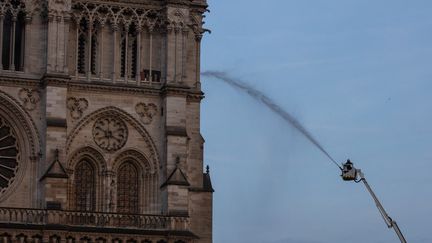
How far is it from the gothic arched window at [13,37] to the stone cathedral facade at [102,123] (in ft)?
0.17

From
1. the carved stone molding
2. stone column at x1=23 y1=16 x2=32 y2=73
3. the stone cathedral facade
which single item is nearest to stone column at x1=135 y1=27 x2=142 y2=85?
the stone cathedral facade

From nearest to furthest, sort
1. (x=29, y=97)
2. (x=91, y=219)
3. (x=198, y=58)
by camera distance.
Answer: (x=91, y=219) < (x=29, y=97) < (x=198, y=58)

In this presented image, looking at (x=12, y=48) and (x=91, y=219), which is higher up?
(x=12, y=48)

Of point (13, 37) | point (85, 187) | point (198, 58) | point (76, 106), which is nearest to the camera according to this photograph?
point (13, 37)

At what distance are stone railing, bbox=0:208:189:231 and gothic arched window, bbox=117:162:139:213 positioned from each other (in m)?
1.42

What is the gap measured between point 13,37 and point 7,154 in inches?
205

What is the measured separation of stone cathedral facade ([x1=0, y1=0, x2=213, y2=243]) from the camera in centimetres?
5419

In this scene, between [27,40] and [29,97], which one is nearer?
[29,97]

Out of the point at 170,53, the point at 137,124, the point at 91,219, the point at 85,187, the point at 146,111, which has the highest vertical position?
the point at 170,53

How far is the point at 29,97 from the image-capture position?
55031 mm

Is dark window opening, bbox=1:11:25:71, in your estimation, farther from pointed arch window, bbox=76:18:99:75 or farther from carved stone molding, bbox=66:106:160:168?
carved stone molding, bbox=66:106:160:168

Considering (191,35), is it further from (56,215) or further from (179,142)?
(56,215)

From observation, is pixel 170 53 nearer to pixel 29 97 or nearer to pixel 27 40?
pixel 27 40

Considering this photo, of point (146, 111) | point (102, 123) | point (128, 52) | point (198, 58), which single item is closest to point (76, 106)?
point (102, 123)
